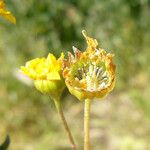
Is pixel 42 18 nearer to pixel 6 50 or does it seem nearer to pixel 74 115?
pixel 6 50

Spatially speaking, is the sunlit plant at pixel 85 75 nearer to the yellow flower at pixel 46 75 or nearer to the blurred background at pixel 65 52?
the yellow flower at pixel 46 75

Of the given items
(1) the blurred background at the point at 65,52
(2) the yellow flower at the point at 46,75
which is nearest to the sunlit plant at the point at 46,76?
(2) the yellow flower at the point at 46,75

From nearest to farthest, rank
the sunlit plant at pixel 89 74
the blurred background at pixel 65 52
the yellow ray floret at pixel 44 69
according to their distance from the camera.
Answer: the sunlit plant at pixel 89 74, the yellow ray floret at pixel 44 69, the blurred background at pixel 65 52

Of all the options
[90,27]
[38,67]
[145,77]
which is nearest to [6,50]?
[90,27]

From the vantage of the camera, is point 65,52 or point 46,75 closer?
point 46,75

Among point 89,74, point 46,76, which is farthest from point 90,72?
point 46,76

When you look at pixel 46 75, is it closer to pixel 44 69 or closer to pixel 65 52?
pixel 44 69
